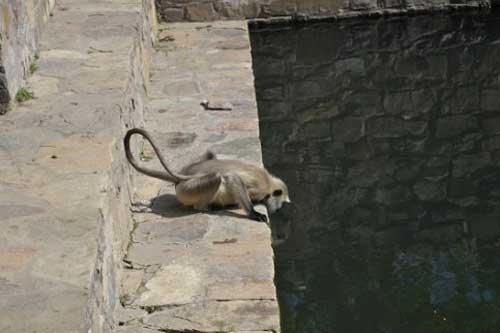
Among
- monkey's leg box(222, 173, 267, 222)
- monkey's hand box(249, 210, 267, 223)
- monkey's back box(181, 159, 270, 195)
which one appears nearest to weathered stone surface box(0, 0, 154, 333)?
monkey's back box(181, 159, 270, 195)

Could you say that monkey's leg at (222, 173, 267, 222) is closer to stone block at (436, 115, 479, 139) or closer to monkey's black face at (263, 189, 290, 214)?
monkey's black face at (263, 189, 290, 214)

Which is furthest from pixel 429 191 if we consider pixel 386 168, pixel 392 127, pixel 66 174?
pixel 66 174

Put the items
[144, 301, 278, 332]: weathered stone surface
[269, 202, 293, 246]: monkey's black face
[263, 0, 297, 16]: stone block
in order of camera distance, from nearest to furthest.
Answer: [144, 301, 278, 332]: weathered stone surface → [269, 202, 293, 246]: monkey's black face → [263, 0, 297, 16]: stone block

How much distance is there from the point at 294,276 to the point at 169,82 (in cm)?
346

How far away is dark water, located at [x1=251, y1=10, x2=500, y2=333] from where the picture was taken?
21.2ft

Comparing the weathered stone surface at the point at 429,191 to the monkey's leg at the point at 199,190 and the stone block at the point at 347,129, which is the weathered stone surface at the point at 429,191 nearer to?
the stone block at the point at 347,129

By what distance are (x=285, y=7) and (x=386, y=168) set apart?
4685 mm

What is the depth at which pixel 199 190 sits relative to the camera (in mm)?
6418

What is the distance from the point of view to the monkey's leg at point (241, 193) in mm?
6448

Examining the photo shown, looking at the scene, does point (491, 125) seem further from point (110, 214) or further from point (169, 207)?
point (110, 214)

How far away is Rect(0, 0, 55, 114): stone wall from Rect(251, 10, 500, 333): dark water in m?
2.17

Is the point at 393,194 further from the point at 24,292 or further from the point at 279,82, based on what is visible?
the point at 24,292

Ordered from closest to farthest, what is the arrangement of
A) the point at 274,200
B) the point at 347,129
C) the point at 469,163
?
1. the point at 274,200
2. the point at 469,163
3. the point at 347,129

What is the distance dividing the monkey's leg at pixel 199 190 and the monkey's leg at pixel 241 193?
74mm
